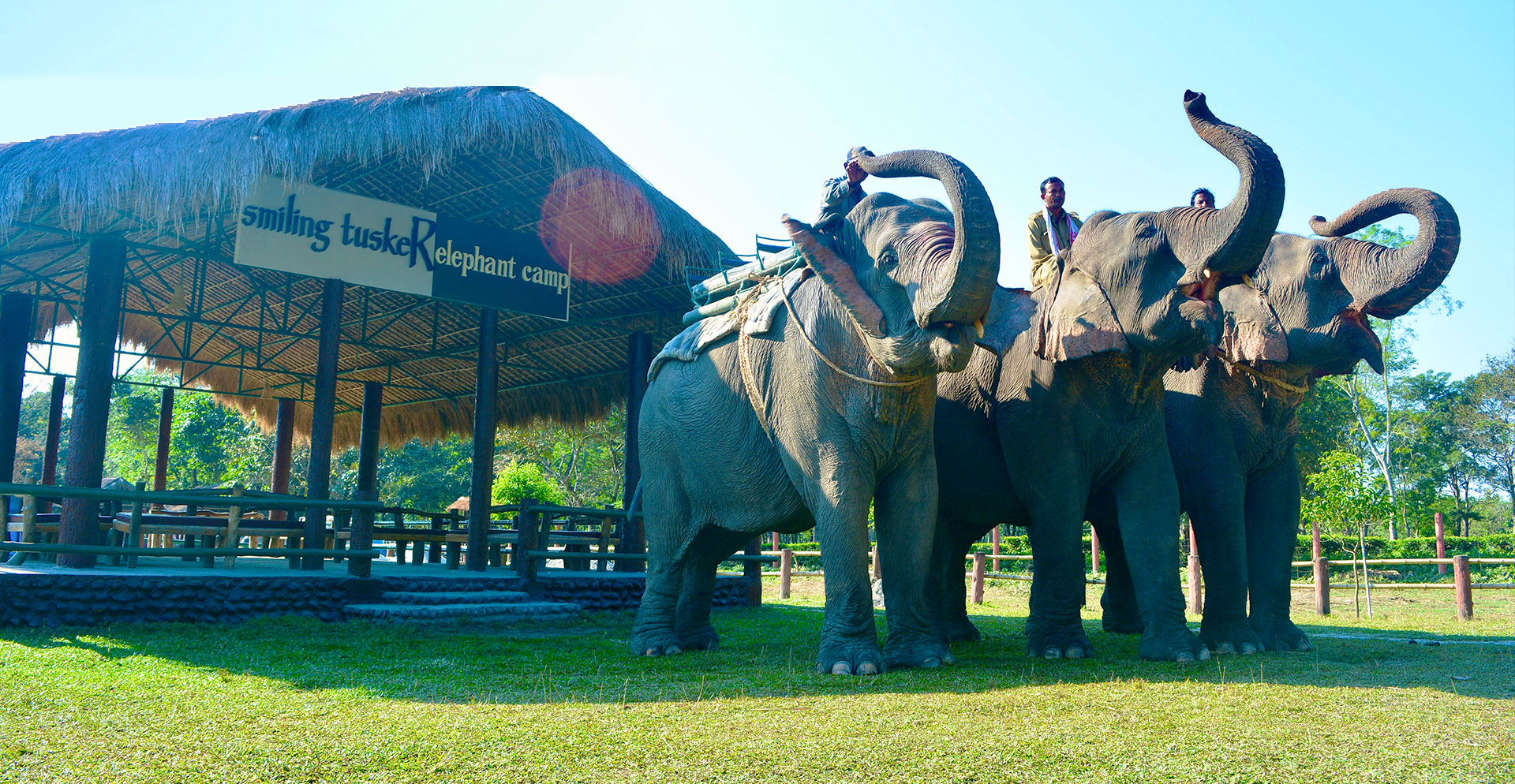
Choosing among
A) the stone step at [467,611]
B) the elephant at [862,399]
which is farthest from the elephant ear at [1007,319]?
the stone step at [467,611]

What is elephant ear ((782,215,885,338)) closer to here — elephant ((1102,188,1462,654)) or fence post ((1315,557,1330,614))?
elephant ((1102,188,1462,654))

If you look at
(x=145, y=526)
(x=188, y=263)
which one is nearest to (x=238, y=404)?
(x=188, y=263)

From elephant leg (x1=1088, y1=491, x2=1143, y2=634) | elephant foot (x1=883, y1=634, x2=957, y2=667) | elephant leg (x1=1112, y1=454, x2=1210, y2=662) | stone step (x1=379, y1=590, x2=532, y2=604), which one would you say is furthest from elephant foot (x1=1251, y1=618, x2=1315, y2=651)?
stone step (x1=379, y1=590, x2=532, y2=604)

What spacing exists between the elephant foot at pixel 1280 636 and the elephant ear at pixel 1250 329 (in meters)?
1.57

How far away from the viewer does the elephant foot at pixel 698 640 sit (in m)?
6.39

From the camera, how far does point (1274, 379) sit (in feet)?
19.4

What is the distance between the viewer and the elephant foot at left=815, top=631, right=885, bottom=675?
15.5 ft

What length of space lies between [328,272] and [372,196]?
3.81 feet

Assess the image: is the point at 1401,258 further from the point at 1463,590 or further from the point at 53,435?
the point at 53,435

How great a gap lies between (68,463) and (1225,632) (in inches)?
357

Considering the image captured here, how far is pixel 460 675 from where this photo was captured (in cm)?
494

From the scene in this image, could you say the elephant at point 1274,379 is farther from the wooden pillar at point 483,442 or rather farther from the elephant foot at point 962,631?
the wooden pillar at point 483,442

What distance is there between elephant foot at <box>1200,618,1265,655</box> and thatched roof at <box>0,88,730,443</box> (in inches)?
278

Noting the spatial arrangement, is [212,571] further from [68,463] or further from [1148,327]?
[1148,327]
